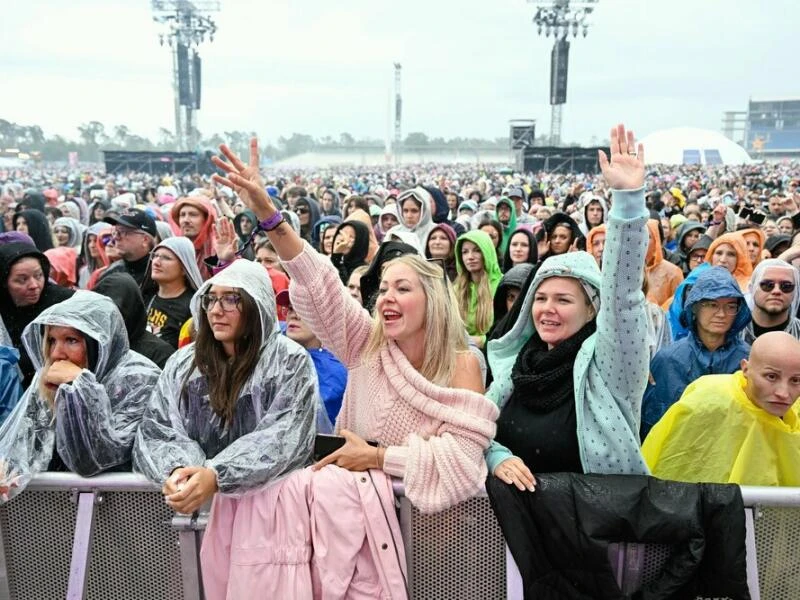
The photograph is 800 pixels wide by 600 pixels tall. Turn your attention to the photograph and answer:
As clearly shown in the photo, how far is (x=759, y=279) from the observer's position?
375 centimetres

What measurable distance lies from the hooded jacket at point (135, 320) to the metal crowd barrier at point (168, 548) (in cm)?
95

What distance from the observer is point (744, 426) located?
2.31 metres

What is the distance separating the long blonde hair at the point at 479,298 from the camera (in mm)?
4875

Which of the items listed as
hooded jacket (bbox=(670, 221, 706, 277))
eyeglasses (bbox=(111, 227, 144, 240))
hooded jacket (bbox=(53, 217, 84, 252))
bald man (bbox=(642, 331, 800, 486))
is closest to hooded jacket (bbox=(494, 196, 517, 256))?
hooded jacket (bbox=(670, 221, 706, 277))

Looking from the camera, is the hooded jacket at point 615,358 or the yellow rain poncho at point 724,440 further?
the yellow rain poncho at point 724,440

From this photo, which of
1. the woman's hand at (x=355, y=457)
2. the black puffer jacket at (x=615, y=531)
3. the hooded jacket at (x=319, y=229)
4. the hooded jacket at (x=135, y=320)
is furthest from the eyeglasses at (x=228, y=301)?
the hooded jacket at (x=319, y=229)

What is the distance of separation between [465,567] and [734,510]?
2.79ft

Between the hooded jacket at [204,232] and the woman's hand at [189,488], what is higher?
the hooded jacket at [204,232]

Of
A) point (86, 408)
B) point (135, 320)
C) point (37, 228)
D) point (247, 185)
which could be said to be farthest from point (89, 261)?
point (247, 185)

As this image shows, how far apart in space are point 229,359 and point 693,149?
65.2 m

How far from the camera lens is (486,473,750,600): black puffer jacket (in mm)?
1957

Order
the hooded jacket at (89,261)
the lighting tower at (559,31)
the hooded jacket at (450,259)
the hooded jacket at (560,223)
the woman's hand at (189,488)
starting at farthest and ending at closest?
the lighting tower at (559,31), the hooded jacket at (89,261), the hooded jacket at (560,223), the hooded jacket at (450,259), the woman's hand at (189,488)

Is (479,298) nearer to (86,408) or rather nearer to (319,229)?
(86,408)

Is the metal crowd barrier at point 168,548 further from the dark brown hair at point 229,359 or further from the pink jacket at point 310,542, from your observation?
the dark brown hair at point 229,359
